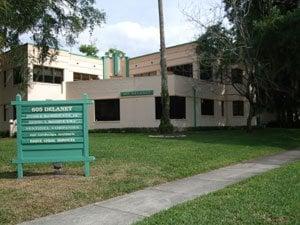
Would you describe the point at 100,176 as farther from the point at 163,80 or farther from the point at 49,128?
the point at 163,80

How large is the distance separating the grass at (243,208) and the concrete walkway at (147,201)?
0.39 m

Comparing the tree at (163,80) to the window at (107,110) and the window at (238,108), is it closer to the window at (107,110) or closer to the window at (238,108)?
the window at (107,110)

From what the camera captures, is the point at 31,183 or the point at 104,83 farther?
the point at 104,83

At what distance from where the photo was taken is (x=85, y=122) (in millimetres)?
11695

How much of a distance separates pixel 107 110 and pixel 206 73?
834 centimetres

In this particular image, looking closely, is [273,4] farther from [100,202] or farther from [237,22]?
[100,202]

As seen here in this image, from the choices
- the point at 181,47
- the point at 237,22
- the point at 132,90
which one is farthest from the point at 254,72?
the point at 181,47

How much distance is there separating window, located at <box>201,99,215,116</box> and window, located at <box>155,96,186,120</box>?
11.1 feet

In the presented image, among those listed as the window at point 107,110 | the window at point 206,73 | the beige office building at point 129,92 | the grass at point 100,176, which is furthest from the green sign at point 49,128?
the window at point 107,110

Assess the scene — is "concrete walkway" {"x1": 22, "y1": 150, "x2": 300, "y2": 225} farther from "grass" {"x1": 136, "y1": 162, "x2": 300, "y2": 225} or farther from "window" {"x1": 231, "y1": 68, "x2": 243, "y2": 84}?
"window" {"x1": 231, "y1": 68, "x2": 243, "y2": 84}

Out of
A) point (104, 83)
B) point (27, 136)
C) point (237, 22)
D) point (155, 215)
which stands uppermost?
point (237, 22)

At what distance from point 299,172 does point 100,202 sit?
6.07 m

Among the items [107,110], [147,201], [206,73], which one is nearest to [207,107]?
[206,73]

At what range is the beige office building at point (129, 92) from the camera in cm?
3894
